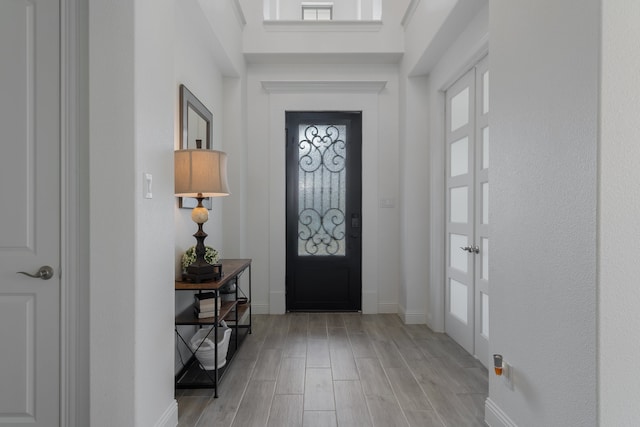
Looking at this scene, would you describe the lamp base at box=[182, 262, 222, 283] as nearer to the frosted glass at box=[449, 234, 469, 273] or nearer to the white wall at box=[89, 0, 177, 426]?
the white wall at box=[89, 0, 177, 426]

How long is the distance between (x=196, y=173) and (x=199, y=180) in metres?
0.05

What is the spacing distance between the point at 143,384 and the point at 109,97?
127 cm

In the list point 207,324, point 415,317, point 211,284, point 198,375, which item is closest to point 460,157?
point 415,317

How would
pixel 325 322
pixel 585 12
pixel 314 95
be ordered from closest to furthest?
pixel 585 12 → pixel 325 322 → pixel 314 95

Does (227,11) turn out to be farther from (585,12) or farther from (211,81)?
(585,12)

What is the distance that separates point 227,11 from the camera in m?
3.41

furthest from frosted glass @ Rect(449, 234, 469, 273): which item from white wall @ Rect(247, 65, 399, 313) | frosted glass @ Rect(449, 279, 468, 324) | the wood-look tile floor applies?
white wall @ Rect(247, 65, 399, 313)

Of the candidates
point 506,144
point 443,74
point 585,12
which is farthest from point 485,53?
point 585,12

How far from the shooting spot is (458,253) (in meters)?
3.32

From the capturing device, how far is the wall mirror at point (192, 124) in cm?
269

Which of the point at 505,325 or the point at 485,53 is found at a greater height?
the point at 485,53

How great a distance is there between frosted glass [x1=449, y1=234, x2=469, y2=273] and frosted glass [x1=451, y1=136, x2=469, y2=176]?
0.58 metres

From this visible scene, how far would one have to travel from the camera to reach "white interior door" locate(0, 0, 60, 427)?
1.64 m
